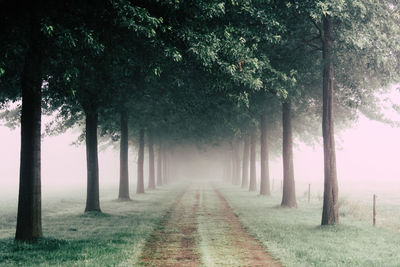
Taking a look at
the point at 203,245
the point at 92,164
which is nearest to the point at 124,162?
the point at 92,164

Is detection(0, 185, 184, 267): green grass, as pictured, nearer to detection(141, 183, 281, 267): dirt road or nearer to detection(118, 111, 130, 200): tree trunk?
detection(141, 183, 281, 267): dirt road

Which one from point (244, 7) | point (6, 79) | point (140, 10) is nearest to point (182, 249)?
point (140, 10)

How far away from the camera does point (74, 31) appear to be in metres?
10.4

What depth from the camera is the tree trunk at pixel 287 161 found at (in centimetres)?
2353

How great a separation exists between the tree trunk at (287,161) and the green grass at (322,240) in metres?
4.57

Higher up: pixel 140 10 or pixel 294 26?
pixel 294 26

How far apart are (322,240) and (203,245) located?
392 cm

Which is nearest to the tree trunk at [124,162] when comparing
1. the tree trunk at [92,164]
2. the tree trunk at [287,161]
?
the tree trunk at [92,164]

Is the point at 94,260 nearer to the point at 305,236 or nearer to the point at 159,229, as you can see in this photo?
the point at 159,229

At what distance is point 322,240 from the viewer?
1255 cm

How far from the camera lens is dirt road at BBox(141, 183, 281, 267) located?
30.7 feet

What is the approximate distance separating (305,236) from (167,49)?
7523mm

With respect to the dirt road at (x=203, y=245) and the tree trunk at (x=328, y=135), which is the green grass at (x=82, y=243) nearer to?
the dirt road at (x=203, y=245)

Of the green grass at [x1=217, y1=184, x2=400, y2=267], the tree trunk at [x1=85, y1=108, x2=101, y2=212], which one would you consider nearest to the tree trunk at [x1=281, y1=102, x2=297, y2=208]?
the green grass at [x1=217, y1=184, x2=400, y2=267]
